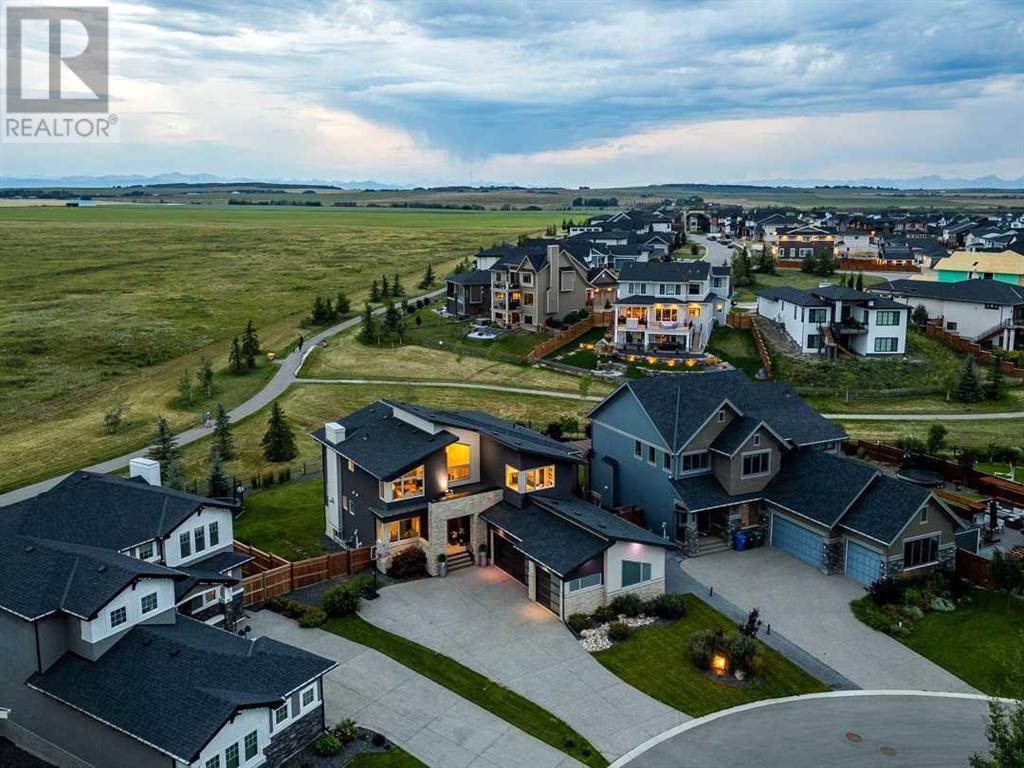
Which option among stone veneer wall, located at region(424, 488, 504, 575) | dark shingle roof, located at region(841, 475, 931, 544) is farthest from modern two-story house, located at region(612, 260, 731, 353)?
stone veneer wall, located at region(424, 488, 504, 575)

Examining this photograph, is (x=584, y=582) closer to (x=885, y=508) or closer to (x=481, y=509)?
(x=481, y=509)

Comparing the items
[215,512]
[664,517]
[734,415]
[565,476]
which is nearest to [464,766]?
[215,512]

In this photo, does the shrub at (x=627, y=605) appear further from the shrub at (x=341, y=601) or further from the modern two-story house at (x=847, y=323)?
the modern two-story house at (x=847, y=323)

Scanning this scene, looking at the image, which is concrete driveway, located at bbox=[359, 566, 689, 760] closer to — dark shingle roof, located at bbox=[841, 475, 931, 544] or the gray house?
the gray house

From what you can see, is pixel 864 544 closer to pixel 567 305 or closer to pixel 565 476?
pixel 565 476

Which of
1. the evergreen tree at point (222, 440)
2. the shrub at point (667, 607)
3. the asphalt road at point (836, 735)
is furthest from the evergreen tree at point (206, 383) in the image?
the asphalt road at point (836, 735)

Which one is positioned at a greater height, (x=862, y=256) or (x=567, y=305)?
(x=862, y=256)

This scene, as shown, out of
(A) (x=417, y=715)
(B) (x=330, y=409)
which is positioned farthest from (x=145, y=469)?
(B) (x=330, y=409)
